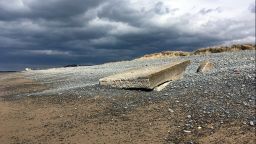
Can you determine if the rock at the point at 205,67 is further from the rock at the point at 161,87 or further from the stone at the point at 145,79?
the rock at the point at 161,87

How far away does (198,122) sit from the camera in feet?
38.4

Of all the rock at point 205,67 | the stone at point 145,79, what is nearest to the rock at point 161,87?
the stone at point 145,79

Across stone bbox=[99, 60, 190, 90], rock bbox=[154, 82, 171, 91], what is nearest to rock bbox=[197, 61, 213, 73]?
stone bbox=[99, 60, 190, 90]

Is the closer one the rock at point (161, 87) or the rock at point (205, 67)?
the rock at point (161, 87)

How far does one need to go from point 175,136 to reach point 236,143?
54.9 inches

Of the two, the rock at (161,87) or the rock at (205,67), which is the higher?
the rock at (205,67)

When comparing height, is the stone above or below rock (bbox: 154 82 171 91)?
above

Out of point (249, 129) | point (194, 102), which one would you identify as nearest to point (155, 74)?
point (194, 102)

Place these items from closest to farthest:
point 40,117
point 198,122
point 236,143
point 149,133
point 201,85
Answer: point 236,143 < point 149,133 < point 198,122 < point 40,117 < point 201,85

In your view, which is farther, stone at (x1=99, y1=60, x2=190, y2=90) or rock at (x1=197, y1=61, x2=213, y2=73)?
rock at (x1=197, y1=61, x2=213, y2=73)

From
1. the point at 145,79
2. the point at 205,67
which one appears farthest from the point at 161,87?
the point at 205,67

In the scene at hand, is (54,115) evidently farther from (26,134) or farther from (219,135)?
(219,135)

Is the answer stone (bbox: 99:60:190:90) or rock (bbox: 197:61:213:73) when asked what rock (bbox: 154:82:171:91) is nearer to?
stone (bbox: 99:60:190:90)

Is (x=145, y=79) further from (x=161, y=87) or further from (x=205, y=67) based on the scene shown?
(x=205, y=67)
